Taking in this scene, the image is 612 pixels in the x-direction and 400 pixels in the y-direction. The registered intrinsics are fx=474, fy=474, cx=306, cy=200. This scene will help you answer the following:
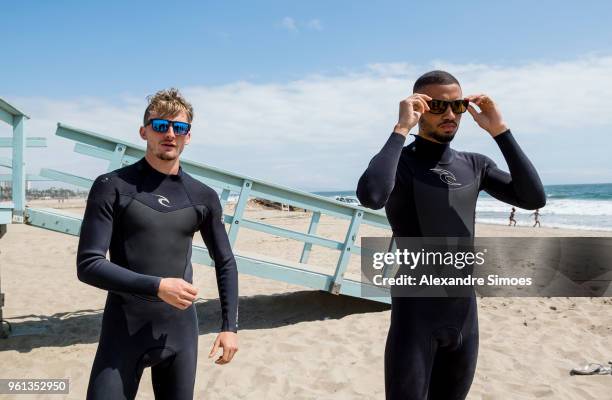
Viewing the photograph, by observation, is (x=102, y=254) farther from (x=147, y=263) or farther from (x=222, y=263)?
(x=222, y=263)

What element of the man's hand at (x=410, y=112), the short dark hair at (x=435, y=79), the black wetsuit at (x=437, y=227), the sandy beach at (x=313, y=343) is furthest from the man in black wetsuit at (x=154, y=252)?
the sandy beach at (x=313, y=343)

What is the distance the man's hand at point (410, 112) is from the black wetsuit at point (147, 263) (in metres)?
1.03

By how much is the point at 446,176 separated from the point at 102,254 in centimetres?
155

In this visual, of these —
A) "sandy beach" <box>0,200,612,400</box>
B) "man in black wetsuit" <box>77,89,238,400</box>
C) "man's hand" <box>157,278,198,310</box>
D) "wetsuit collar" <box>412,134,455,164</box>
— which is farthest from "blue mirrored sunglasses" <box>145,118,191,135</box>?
"sandy beach" <box>0,200,612,400</box>

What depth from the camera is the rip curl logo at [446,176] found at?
2.18m

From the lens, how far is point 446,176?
2.19 m

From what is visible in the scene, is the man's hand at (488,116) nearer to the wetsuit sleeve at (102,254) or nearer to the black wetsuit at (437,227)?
the black wetsuit at (437,227)

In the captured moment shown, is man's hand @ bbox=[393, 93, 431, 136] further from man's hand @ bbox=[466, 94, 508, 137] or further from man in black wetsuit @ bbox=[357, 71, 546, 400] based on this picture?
man's hand @ bbox=[466, 94, 508, 137]

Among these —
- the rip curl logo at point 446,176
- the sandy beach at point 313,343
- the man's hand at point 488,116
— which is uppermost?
the man's hand at point 488,116

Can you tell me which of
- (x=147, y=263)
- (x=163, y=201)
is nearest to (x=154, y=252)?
(x=147, y=263)

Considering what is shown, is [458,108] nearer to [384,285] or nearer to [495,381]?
[495,381]

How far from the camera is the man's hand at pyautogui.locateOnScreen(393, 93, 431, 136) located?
1.93m

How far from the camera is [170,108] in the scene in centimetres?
221

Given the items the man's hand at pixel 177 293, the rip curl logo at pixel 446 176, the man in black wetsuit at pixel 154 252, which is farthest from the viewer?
the rip curl logo at pixel 446 176
